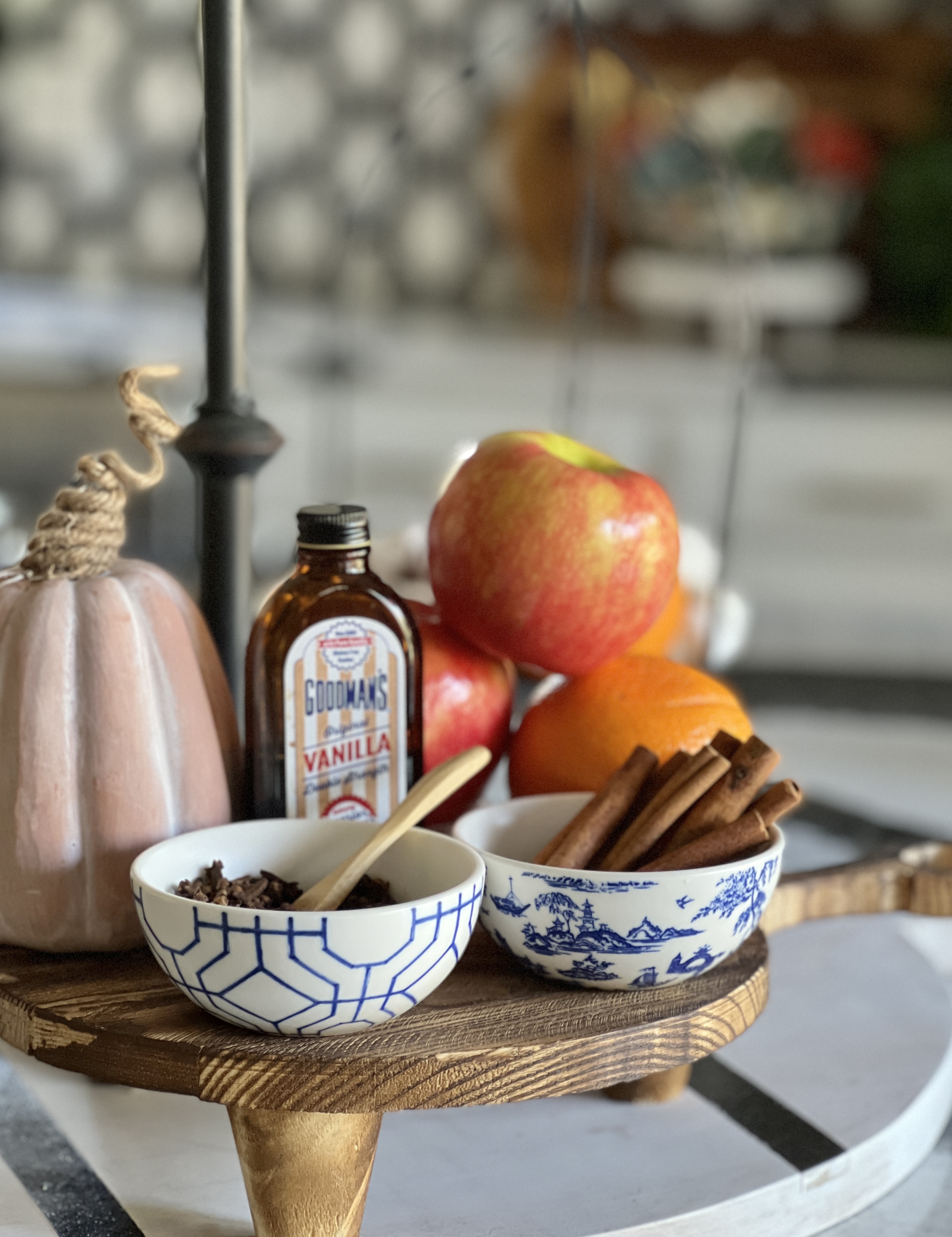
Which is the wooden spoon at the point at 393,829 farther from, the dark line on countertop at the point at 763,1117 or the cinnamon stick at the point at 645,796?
the dark line on countertop at the point at 763,1117

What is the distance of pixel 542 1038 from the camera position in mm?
456

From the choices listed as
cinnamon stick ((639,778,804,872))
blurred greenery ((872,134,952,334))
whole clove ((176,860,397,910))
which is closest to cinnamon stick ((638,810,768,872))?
cinnamon stick ((639,778,804,872))

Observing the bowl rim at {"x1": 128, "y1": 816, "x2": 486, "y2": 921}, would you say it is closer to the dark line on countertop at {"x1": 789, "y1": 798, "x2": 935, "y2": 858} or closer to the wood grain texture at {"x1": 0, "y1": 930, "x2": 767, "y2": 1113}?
the wood grain texture at {"x1": 0, "y1": 930, "x2": 767, "y2": 1113}

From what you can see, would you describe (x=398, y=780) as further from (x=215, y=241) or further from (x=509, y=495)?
(x=215, y=241)

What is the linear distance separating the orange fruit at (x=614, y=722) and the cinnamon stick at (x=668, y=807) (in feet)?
0.20

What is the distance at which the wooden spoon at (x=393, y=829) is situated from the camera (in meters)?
0.48

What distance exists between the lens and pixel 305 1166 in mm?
449

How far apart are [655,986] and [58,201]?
2.54 metres

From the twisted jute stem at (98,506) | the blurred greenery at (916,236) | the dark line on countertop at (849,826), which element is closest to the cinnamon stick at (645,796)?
the twisted jute stem at (98,506)

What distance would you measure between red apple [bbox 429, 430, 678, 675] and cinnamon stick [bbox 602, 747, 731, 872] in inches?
4.4

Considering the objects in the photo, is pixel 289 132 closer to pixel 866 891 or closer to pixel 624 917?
pixel 866 891

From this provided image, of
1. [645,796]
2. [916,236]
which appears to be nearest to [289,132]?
[916,236]

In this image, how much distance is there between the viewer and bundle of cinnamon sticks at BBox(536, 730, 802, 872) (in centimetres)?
50

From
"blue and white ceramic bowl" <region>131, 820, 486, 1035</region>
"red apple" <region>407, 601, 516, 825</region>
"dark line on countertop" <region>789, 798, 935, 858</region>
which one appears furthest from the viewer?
"dark line on countertop" <region>789, 798, 935, 858</region>
